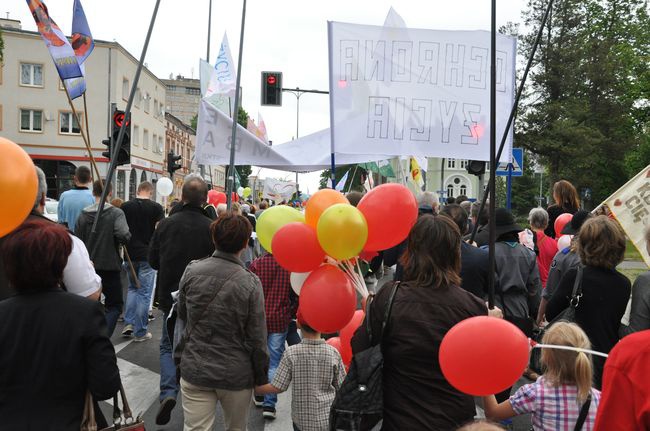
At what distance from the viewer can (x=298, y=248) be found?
314cm

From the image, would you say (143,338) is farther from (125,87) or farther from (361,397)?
(125,87)

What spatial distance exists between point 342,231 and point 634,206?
3.08m

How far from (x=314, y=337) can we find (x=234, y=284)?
64 centimetres

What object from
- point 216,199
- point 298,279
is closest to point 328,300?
point 298,279

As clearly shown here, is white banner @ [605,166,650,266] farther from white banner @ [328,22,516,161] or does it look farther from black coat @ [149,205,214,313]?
black coat @ [149,205,214,313]

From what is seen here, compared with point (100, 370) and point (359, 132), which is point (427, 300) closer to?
point (100, 370)

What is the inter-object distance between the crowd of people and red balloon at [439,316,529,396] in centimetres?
Result: 5

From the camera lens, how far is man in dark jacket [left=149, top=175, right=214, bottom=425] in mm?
4977

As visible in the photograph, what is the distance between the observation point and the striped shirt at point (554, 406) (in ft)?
8.54

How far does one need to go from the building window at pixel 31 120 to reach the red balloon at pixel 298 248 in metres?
38.0

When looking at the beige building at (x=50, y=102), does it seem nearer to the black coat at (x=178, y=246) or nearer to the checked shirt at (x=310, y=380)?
the black coat at (x=178, y=246)

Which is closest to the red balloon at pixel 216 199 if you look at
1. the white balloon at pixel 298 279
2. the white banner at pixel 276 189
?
the white balloon at pixel 298 279

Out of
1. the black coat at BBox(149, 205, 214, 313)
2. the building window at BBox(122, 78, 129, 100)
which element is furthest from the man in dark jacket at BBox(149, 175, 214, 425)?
the building window at BBox(122, 78, 129, 100)

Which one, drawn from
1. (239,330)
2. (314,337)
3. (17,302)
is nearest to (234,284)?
(239,330)
